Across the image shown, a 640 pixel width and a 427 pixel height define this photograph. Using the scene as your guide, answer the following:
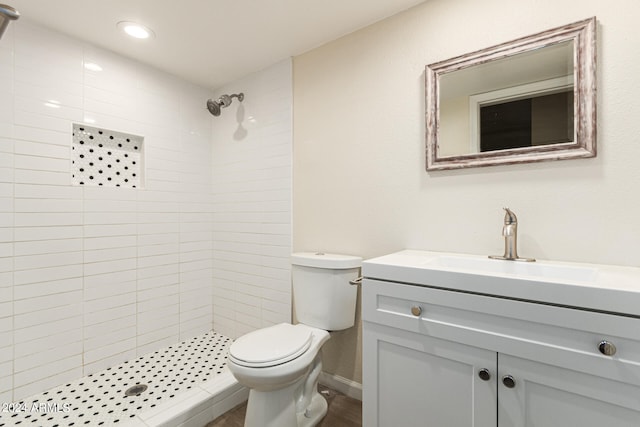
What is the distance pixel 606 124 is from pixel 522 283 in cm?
77

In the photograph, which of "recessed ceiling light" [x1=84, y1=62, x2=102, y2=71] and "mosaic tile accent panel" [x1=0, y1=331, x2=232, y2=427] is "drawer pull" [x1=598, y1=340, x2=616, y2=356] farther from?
"recessed ceiling light" [x1=84, y1=62, x2=102, y2=71]

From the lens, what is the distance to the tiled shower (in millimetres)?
1608

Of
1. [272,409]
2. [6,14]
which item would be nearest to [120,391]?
[272,409]

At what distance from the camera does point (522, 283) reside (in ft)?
2.85

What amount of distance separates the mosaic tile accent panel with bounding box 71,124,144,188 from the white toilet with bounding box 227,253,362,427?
Result: 1398mm

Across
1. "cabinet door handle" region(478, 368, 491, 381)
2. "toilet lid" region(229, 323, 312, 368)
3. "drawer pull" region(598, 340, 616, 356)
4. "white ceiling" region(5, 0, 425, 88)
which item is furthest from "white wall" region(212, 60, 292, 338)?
"drawer pull" region(598, 340, 616, 356)

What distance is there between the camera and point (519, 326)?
0.88 m

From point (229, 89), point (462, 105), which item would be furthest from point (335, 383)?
point (229, 89)

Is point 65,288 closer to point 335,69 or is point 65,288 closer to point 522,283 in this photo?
point 335,69

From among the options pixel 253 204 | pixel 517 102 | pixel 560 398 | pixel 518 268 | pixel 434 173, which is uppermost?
pixel 517 102

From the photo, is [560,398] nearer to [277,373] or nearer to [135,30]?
[277,373]

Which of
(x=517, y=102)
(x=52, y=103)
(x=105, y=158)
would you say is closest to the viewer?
(x=517, y=102)

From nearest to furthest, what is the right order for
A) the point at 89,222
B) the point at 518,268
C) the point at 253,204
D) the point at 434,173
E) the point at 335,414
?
the point at 518,268
the point at 434,173
the point at 335,414
the point at 89,222
the point at 253,204

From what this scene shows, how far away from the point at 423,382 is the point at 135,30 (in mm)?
2321
